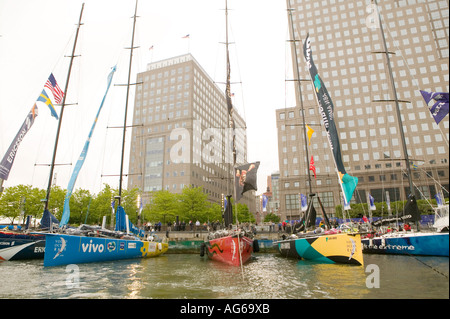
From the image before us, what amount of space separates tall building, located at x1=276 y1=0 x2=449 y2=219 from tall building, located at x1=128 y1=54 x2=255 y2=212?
856 inches

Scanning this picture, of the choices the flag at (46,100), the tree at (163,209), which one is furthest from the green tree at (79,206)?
the flag at (46,100)

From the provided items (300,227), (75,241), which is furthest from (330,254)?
(75,241)

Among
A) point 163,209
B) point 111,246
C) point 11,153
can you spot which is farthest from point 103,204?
point 11,153

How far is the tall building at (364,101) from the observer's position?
67.4 m

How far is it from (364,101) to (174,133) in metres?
56.6

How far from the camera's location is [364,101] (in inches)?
2950

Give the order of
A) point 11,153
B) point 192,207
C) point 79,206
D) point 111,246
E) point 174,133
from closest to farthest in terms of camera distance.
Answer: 1. point 11,153
2. point 111,246
3. point 79,206
4. point 192,207
5. point 174,133

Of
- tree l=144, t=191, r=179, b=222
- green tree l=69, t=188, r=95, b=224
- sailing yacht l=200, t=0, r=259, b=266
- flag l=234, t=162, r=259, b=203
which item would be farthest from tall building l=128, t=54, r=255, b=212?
flag l=234, t=162, r=259, b=203

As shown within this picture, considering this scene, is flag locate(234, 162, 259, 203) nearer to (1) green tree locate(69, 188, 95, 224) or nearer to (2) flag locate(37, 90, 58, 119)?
(2) flag locate(37, 90, 58, 119)

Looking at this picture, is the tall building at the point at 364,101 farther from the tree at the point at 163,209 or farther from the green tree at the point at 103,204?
the green tree at the point at 103,204

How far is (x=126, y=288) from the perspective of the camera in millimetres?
8227

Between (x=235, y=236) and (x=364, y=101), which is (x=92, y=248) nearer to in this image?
(x=235, y=236)

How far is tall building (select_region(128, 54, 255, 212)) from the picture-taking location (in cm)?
8231
